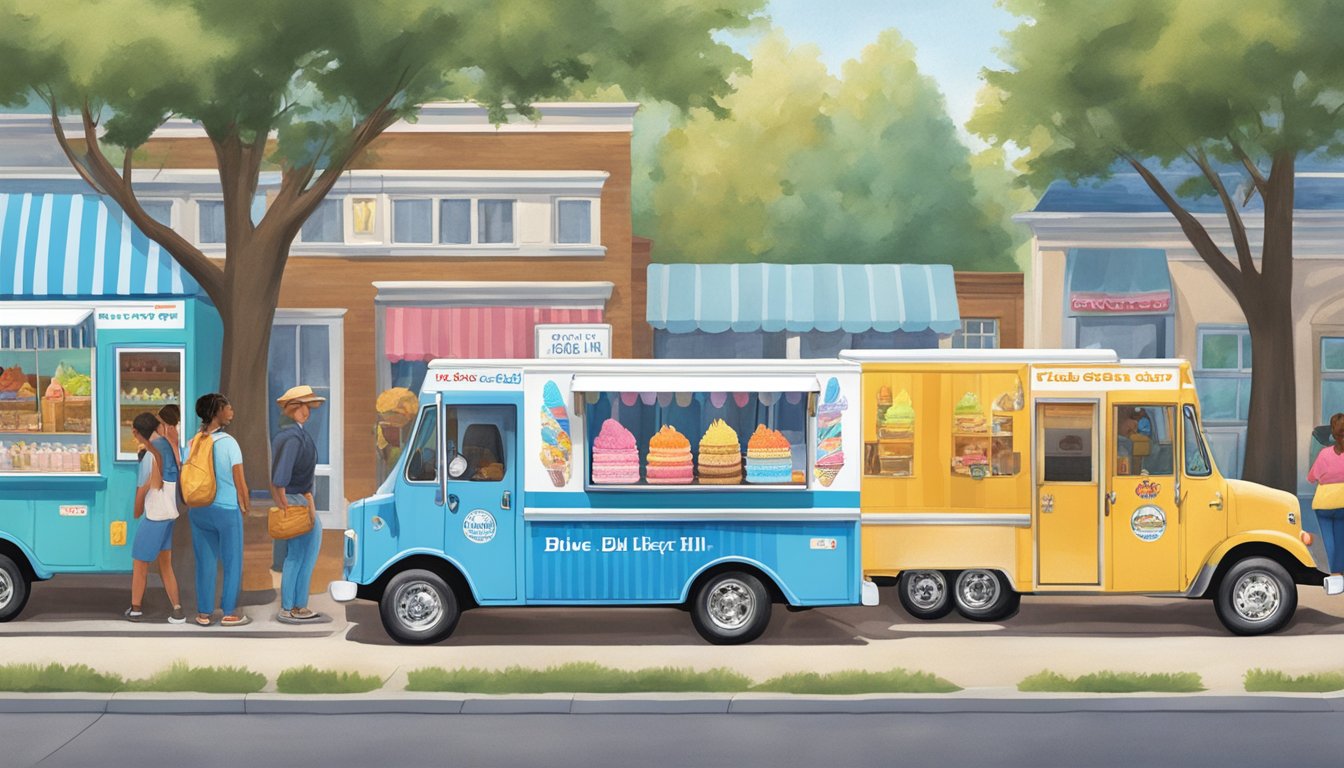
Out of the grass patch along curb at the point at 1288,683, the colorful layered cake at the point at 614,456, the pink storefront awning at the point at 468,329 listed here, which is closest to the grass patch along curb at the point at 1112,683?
the grass patch along curb at the point at 1288,683

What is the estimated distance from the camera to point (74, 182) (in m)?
23.6

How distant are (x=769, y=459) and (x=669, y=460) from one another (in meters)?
0.80

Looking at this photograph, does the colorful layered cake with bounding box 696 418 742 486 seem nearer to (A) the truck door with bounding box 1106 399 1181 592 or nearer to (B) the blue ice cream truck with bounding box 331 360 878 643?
(B) the blue ice cream truck with bounding box 331 360 878 643

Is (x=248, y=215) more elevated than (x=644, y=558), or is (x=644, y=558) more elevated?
(x=248, y=215)

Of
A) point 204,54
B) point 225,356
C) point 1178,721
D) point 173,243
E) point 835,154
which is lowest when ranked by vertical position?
point 1178,721

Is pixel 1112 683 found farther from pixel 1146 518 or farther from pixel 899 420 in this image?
pixel 899 420

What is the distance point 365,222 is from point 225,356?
26.3 feet

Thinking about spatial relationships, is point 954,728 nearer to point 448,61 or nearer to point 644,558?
point 644,558

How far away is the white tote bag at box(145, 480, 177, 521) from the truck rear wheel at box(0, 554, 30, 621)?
159 cm

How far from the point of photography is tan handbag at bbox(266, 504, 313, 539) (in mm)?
13367

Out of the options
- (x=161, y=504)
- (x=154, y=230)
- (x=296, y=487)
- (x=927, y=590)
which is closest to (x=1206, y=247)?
(x=927, y=590)

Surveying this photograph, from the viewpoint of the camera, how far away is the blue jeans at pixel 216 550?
1354 centimetres

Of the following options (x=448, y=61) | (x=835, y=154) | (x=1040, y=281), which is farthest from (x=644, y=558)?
(x=835, y=154)

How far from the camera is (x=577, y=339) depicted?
58.7ft
